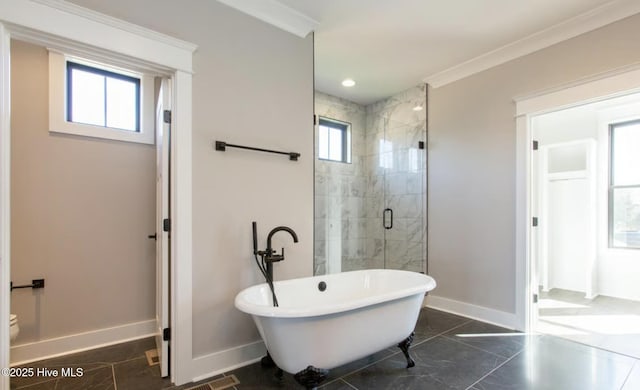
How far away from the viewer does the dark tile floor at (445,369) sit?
1928mm


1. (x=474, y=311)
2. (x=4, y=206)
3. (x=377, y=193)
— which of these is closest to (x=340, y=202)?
(x=377, y=193)

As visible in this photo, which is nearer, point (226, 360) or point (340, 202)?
point (226, 360)

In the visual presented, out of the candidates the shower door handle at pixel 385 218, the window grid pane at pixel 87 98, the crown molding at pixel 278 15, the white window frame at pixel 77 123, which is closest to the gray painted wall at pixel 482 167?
the shower door handle at pixel 385 218

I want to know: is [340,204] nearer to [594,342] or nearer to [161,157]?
[161,157]

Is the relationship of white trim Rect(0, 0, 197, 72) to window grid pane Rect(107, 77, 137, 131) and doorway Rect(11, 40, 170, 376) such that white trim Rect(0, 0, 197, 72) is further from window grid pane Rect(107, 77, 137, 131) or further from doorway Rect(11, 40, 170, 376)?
window grid pane Rect(107, 77, 137, 131)

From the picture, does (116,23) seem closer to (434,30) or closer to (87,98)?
(87,98)

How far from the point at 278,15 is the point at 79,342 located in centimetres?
300

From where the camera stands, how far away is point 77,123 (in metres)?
2.49

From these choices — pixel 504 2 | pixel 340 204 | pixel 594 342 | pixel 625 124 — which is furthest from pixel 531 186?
pixel 625 124

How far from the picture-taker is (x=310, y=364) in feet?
5.64

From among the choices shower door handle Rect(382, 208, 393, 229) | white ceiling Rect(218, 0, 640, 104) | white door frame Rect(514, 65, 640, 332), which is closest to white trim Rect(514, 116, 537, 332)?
white door frame Rect(514, 65, 640, 332)

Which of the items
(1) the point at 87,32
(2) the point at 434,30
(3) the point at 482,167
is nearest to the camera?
(1) the point at 87,32

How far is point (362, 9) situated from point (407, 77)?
140 centimetres

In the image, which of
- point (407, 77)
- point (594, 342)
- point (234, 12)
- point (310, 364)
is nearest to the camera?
point (310, 364)
